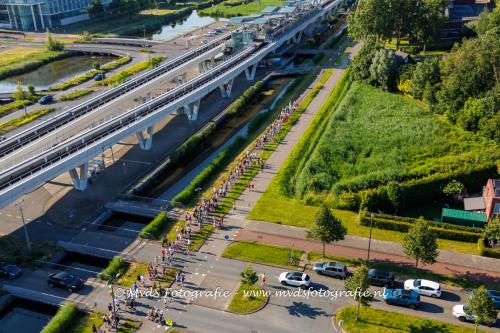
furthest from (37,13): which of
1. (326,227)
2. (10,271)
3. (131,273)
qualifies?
(326,227)

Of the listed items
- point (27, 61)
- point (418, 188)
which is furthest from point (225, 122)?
point (27, 61)

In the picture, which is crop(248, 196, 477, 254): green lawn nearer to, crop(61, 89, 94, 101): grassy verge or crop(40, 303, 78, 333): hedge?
crop(40, 303, 78, 333): hedge

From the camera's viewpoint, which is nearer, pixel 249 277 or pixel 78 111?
pixel 249 277

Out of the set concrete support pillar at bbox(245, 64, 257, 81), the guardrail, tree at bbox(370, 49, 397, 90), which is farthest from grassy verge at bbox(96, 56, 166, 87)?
tree at bbox(370, 49, 397, 90)

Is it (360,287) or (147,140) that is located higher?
(147,140)

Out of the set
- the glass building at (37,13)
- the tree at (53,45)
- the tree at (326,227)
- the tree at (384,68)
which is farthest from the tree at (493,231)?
the glass building at (37,13)

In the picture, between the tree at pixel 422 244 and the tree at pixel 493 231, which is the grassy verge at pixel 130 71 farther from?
the tree at pixel 493 231

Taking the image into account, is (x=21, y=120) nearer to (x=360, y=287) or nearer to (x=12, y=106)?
(x=12, y=106)
